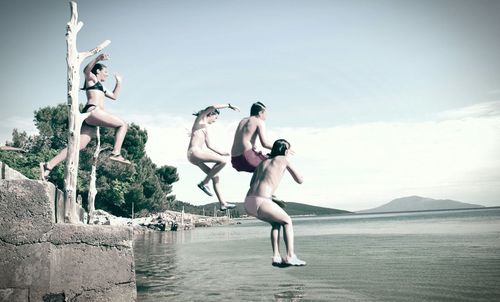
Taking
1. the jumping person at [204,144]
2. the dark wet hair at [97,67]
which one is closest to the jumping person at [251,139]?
the jumping person at [204,144]

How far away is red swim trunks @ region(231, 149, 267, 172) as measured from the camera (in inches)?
167

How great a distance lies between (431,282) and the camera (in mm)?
15336

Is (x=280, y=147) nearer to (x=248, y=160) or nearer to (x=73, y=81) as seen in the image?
(x=248, y=160)

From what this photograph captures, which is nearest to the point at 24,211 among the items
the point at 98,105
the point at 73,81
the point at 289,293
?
the point at 73,81

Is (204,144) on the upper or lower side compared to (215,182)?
upper

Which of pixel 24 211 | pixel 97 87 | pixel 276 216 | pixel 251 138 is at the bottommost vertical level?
pixel 276 216

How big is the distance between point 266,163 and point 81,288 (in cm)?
494

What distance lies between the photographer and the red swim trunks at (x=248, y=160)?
425cm

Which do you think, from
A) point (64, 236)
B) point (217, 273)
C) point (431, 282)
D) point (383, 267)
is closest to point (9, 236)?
point (64, 236)

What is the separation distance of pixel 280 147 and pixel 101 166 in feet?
184

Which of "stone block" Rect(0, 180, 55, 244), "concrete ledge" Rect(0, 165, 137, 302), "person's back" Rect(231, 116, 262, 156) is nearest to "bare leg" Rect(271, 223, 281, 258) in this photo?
"person's back" Rect(231, 116, 262, 156)

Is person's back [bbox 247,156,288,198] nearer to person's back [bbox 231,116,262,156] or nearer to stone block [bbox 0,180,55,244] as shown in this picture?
person's back [bbox 231,116,262,156]

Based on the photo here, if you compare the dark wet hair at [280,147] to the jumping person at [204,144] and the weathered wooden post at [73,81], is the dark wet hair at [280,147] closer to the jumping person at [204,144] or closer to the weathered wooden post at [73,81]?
the jumping person at [204,144]

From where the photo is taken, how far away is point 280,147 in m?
4.17
